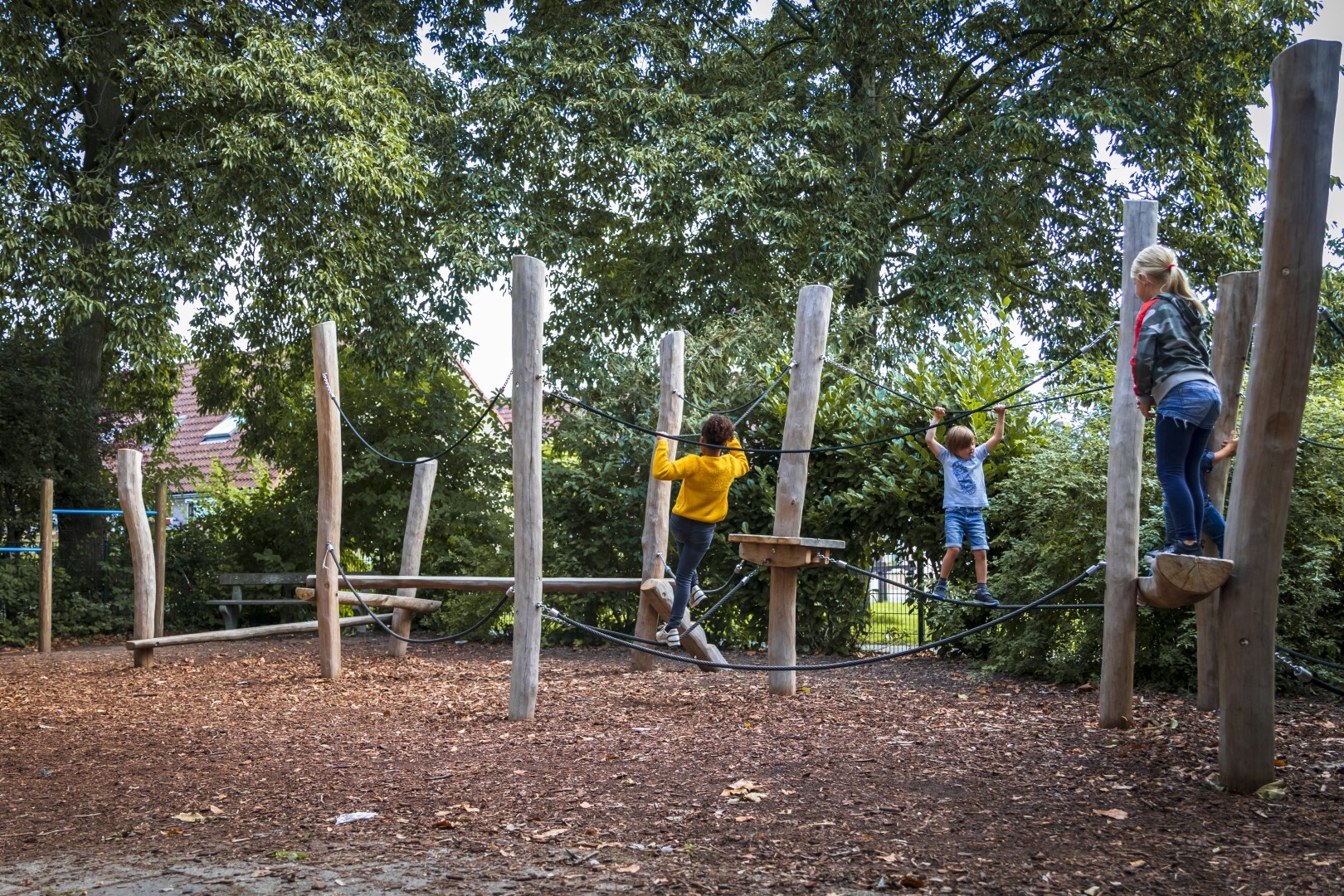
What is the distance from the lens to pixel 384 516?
1508cm

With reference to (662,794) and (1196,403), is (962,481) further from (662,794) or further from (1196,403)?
(662,794)

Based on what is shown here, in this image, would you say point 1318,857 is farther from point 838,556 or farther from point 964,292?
point 964,292

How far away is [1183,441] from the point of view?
5.19m

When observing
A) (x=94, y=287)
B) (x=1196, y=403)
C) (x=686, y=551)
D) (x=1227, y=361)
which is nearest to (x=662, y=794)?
(x=1196, y=403)

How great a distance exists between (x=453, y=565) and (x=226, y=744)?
25.9ft

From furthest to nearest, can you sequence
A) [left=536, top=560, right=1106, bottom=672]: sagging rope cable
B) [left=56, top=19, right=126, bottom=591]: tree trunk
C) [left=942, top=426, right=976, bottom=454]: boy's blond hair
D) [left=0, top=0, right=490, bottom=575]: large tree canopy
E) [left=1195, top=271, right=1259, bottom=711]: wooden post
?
[left=56, top=19, right=126, bottom=591]: tree trunk → [left=0, top=0, right=490, bottom=575]: large tree canopy → [left=942, top=426, right=976, bottom=454]: boy's blond hair → [left=1195, top=271, right=1259, bottom=711]: wooden post → [left=536, top=560, right=1106, bottom=672]: sagging rope cable

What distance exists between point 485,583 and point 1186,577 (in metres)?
6.08

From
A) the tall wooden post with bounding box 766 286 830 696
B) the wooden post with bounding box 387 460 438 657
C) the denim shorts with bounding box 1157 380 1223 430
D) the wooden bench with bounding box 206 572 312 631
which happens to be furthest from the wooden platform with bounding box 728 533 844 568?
the wooden bench with bounding box 206 572 312 631

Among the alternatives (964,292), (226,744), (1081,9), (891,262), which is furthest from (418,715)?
(1081,9)

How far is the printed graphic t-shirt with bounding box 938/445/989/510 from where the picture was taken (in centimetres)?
841

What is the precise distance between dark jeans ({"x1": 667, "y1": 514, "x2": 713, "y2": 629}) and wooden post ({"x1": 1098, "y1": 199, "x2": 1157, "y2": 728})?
10.3ft

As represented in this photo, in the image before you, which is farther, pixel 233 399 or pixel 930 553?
pixel 233 399

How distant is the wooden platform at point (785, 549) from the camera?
7250 mm

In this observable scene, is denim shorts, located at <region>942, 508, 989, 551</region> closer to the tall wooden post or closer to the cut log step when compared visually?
the tall wooden post
